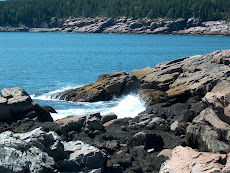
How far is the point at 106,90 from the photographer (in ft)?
126

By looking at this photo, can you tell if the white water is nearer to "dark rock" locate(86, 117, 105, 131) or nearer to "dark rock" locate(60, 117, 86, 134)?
"dark rock" locate(60, 117, 86, 134)

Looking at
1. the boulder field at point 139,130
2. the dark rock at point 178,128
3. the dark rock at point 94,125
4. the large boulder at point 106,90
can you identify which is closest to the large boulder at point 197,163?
the boulder field at point 139,130

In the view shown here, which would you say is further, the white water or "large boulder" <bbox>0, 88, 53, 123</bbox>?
the white water

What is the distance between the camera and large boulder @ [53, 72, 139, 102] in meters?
37.8

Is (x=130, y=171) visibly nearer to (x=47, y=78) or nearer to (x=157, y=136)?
(x=157, y=136)

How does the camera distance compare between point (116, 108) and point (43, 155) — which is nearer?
point (43, 155)

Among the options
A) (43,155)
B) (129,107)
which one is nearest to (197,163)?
(43,155)

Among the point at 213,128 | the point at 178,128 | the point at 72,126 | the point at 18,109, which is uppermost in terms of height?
the point at 213,128

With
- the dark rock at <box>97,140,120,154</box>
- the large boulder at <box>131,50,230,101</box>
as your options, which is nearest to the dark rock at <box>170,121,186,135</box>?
the dark rock at <box>97,140,120,154</box>

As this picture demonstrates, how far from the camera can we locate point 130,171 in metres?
17.4

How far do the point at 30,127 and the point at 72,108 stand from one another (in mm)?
10170

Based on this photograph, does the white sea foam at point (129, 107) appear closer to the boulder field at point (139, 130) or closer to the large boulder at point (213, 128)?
the boulder field at point (139, 130)

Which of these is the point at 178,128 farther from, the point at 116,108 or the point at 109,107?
the point at 109,107

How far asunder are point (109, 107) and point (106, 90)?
3.61m
